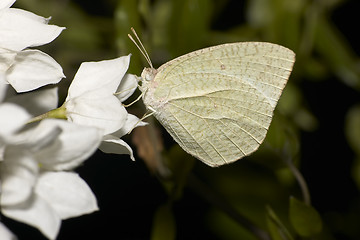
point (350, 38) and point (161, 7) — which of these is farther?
point (350, 38)

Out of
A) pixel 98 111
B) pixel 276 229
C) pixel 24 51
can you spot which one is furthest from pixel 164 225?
pixel 24 51

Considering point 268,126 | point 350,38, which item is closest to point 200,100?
point 268,126

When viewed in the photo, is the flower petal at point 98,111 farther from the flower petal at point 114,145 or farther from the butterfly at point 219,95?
the butterfly at point 219,95

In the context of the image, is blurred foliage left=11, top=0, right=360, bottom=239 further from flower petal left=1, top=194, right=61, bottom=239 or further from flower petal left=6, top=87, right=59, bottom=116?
flower petal left=1, top=194, right=61, bottom=239

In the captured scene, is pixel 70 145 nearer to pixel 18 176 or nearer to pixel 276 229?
pixel 18 176

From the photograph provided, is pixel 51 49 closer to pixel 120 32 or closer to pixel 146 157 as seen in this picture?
pixel 120 32

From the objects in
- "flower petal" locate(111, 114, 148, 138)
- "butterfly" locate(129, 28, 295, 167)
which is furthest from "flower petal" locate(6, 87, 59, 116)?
"butterfly" locate(129, 28, 295, 167)
